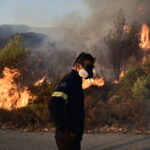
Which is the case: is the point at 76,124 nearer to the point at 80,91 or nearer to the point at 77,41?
the point at 80,91

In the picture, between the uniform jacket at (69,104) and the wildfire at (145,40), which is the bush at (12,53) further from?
the uniform jacket at (69,104)

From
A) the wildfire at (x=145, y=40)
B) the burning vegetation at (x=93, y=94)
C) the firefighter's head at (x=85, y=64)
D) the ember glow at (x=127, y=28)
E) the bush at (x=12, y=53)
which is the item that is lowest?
the burning vegetation at (x=93, y=94)

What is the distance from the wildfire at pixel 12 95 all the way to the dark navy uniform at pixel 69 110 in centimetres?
727

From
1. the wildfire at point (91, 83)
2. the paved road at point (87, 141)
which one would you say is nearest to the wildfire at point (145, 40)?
the wildfire at point (91, 83)

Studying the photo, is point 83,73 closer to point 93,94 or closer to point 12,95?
point 12,95

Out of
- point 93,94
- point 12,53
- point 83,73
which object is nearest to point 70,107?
point 83,73

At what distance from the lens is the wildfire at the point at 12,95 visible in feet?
34.4

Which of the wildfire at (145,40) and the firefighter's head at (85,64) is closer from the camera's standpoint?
the firefighter's head at (85,64)

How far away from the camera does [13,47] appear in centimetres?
1550

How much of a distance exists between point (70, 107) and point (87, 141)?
3565 millimetres

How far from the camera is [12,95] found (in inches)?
429

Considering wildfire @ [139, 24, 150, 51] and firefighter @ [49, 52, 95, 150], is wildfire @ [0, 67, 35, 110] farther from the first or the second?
wildfire @ [139, 24, 150, 51]

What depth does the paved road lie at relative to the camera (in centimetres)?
601

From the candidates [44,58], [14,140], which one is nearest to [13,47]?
[44,58]
